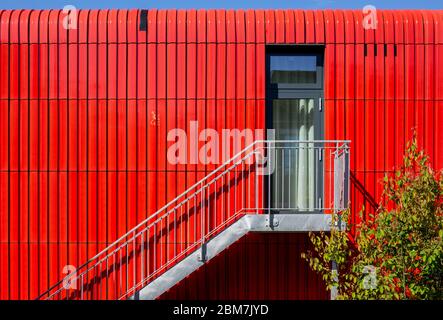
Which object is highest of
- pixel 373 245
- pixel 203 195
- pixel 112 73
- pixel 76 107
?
pixel 112 73

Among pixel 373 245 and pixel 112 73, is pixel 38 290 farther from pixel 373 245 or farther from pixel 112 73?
pixel 373 245

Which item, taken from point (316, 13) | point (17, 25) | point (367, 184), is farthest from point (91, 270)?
point (316, 13)

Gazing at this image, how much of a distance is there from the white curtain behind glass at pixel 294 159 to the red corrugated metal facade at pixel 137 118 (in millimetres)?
451

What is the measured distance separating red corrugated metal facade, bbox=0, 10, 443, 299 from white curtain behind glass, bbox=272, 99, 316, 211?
451 millimetres

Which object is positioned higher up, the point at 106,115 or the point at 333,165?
the point at 106,115

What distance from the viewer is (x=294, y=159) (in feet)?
32.5

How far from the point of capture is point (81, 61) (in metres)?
9.98

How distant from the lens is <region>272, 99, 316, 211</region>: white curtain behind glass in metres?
9.86

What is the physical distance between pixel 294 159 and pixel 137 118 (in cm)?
322

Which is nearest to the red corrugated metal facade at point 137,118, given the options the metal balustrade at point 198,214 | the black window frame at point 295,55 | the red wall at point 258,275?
the red wall at point 258,275

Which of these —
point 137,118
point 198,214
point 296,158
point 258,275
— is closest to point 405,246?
point 296,158

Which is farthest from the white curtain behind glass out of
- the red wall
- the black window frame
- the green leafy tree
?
the green leafy tree

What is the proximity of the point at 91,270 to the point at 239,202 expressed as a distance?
3181 mm

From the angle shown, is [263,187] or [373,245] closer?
[373,245]
